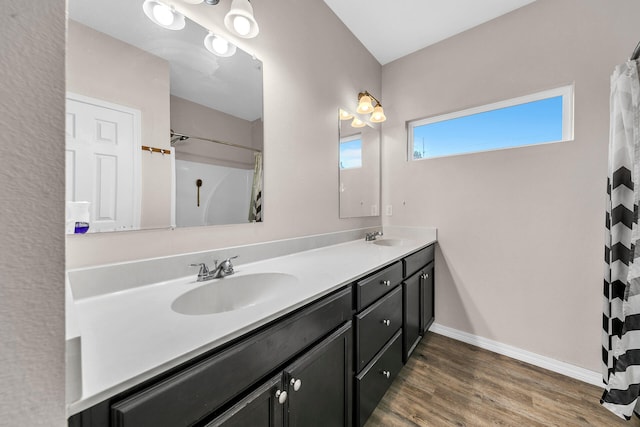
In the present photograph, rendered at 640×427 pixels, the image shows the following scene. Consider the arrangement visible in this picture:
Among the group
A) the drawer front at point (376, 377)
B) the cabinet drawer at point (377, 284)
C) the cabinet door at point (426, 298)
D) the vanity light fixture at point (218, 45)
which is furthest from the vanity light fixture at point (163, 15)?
the cabinet door at point (426, 298)

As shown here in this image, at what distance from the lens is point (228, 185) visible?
1.20m

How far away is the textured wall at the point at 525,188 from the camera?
59.9 inches

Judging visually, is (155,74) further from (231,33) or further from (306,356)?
(306,356)

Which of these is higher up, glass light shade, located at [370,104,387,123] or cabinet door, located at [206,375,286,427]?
glass light shade, located at [370,104,387,123]

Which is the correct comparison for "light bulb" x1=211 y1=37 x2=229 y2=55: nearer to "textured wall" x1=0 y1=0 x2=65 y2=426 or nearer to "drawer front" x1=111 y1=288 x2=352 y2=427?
"textured wall" x1=0 y1=0 x2=65 y2=426

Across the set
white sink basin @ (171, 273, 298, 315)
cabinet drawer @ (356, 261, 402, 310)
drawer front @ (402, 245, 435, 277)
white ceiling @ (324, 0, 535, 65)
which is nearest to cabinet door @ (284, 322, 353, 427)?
cabinet drawer @ (356, 261, 402, 310)

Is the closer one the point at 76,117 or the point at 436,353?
the point at 76,117

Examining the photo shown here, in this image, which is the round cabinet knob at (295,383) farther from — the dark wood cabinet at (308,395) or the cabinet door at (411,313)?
the cabinet door at (411,313)

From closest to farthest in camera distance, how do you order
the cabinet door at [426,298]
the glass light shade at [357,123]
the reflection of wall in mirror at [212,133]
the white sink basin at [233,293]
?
the white sink basin at [233,293]
the reflection of wall in mirror at [212,133]
the cabinet door at [426,298]
the glass light shade at [357,123]

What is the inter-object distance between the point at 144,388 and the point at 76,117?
0.86m

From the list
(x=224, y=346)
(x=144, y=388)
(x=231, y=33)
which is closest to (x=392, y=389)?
(x=224, y=346)

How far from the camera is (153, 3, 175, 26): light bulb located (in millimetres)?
949

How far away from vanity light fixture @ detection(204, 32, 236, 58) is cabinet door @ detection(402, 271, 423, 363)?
1.61 meters

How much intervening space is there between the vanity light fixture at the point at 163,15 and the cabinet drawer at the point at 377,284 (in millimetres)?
1343
